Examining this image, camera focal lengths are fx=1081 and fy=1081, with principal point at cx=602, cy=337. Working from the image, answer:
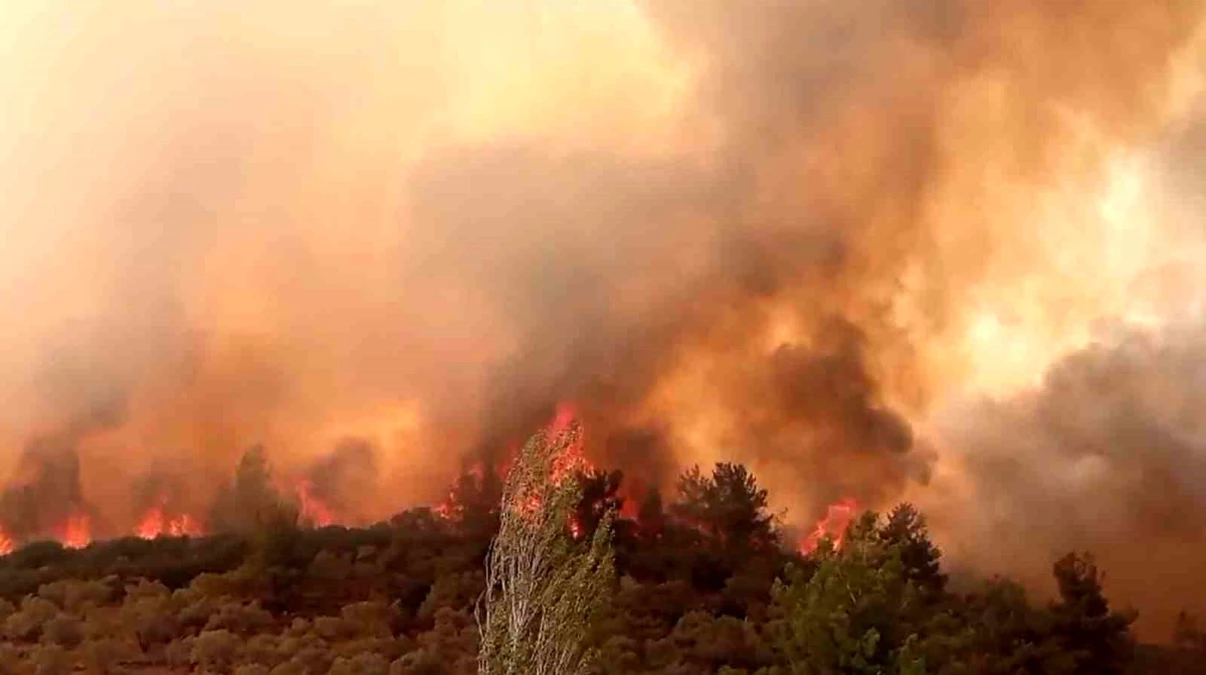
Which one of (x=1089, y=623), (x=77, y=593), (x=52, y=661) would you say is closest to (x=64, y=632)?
(x=52, y=661)

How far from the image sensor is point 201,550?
42750 millimetres

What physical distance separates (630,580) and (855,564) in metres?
21.1

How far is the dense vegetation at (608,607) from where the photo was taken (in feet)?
76.7

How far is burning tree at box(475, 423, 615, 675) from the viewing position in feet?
59.3

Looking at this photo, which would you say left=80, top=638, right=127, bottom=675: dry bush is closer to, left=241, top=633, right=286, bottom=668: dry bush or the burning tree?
left=241, top=633, right=286, bottom=668: dry bush

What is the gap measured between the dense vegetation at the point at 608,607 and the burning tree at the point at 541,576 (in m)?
5.43

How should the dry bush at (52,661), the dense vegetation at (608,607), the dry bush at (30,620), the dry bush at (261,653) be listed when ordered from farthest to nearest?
the dry bush at (30,620) < the dry bush at (261,653) < the dry bush at (52,661) < the dense vegetation at (608,607)

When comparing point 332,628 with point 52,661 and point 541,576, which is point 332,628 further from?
point 541,576

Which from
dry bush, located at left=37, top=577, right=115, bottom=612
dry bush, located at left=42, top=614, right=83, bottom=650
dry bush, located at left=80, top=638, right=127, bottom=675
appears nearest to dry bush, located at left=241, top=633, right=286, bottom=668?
dry bush, located at left=80, top=638, right=127, bottom=675

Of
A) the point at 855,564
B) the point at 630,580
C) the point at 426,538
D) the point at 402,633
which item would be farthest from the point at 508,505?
the point at 426,538

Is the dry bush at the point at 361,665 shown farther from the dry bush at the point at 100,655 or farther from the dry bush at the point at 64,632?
the dry bush at the point at 64,632

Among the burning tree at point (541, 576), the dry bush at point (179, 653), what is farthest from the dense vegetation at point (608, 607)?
the burning tree at point (541, 576)

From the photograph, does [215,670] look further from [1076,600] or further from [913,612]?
[1076,600]

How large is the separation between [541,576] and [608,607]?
5924 mm
